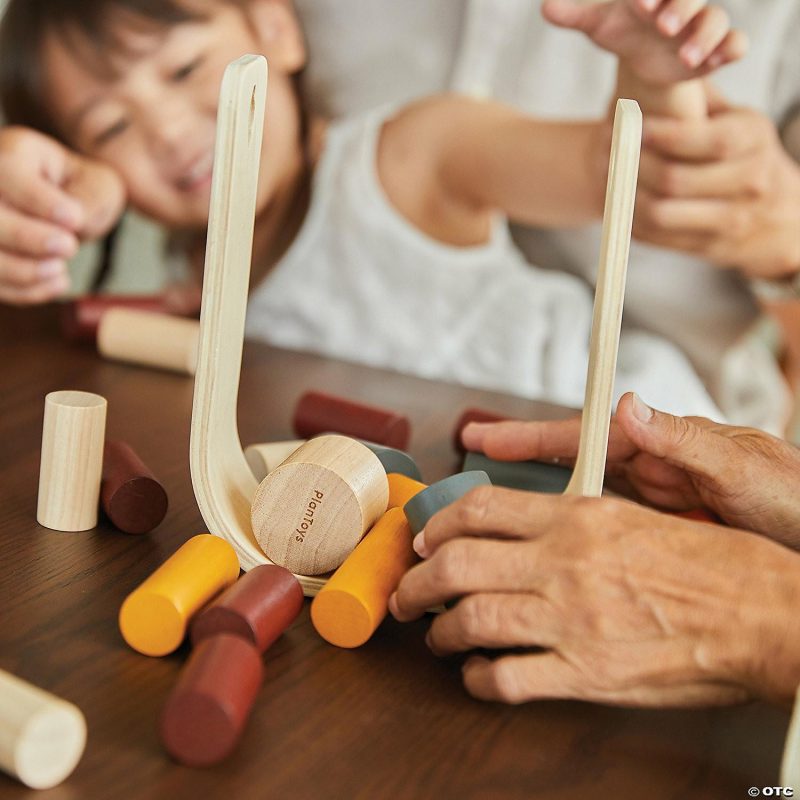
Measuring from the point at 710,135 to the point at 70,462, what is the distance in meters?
1.34

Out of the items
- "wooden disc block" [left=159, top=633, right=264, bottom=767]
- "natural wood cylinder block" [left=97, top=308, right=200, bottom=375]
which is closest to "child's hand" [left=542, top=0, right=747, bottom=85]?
"natural wood cylinder block" [left=97, top=308, right=200, bottom=375]

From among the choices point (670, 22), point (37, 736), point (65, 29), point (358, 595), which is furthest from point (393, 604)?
point (65, 29)

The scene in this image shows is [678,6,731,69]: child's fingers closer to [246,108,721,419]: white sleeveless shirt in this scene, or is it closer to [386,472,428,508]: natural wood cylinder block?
[246,108,721,419]: white sleeveless shirt

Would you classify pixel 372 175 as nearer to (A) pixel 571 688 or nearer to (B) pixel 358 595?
(B) pixel 358 595

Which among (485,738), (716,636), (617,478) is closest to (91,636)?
(485,738)

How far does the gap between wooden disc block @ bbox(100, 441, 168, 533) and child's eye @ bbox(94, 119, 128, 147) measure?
130 centimetres

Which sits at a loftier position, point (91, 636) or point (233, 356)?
point (233, 356)

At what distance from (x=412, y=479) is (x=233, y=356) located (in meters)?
0.26

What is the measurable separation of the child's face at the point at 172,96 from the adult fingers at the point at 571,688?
5.16ft

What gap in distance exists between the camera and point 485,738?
856 millimetres

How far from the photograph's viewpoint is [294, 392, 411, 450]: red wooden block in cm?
144

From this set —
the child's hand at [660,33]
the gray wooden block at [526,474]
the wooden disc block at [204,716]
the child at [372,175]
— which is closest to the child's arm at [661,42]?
the child's hand at [660,33]

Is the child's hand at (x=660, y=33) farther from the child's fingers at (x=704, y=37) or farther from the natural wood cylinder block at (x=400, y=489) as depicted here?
the natural wood cylinder block at (x=400, y=489)

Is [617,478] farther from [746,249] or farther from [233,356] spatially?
[746,249]
